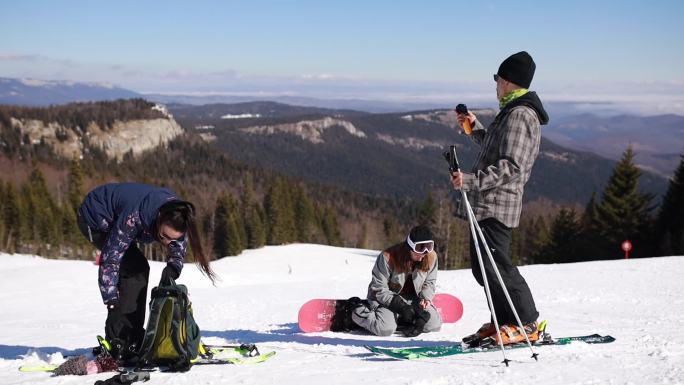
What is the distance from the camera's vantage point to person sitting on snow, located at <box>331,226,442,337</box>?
6.27 m

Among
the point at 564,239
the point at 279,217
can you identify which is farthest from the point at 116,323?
the point at 279,217

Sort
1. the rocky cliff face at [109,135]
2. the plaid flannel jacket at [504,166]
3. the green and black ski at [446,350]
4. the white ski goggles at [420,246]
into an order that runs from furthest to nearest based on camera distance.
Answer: the rocky cliff face at [109,135] → the white ski goggles at [420,246] → the green and black ski at [446,350] → the plaid flannel jacket at [504,166]

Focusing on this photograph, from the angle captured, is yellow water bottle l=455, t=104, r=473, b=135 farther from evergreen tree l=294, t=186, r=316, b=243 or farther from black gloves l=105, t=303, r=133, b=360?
evergreen tree l=294, t=186, r=316, b=243

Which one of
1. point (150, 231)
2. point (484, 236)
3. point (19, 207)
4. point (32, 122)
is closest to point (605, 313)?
point (484, 236)

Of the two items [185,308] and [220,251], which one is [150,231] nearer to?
[185,308]

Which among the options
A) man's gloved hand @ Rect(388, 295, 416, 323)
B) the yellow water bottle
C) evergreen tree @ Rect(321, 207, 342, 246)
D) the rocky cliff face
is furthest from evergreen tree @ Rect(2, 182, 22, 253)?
the rocky cliff face

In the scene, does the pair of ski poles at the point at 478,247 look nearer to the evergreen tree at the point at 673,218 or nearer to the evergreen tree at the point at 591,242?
the evergreen tree at the point at 673,218

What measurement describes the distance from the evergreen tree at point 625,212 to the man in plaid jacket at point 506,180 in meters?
31.3

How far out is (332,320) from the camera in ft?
22.4

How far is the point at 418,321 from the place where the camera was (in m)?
6.28

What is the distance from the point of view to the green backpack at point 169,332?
178 inches

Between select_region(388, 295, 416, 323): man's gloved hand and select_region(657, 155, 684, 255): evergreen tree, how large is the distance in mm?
28261

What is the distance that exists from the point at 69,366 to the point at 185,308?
1103mm

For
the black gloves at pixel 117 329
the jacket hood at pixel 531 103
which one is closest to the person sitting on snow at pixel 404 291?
the jacket hood at pixel 531 103
